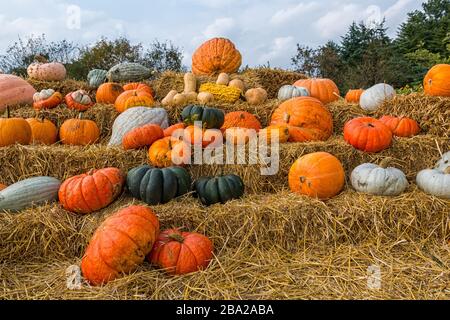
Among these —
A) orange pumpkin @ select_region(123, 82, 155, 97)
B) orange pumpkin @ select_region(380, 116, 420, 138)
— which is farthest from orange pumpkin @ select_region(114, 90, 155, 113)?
orange pumpkin @ select_region(380, 116, 420, 138)

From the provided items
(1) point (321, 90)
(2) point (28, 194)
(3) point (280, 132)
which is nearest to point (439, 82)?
(1) point (321, 90)

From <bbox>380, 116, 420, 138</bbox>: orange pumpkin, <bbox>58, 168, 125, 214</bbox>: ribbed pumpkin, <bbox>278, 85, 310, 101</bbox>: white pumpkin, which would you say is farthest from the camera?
<bbox>278, 85, 310, 101</bbox>: white pumpkin

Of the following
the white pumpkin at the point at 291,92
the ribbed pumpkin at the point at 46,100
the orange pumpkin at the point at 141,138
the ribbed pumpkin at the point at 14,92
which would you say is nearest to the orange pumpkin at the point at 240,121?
the orange pumpkin at the point at 141,138

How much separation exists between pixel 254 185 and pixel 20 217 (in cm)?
178

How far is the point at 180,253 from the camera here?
105 inches

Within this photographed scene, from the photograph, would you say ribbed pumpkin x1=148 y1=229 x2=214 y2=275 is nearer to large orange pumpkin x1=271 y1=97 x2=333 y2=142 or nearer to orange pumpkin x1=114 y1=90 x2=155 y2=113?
large orange pumpkin x1=271 y1=97 x2=333 y2=142

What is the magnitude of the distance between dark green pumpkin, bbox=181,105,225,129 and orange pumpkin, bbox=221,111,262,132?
0.21 meters

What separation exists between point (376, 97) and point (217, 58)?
242 cm

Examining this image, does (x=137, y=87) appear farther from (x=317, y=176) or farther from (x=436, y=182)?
(x=436, y=182)

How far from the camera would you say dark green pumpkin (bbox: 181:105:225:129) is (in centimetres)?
407

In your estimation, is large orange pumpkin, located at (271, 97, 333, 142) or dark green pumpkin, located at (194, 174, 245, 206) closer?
dark green pumpkin, located at (194, 174, 245, 206)
